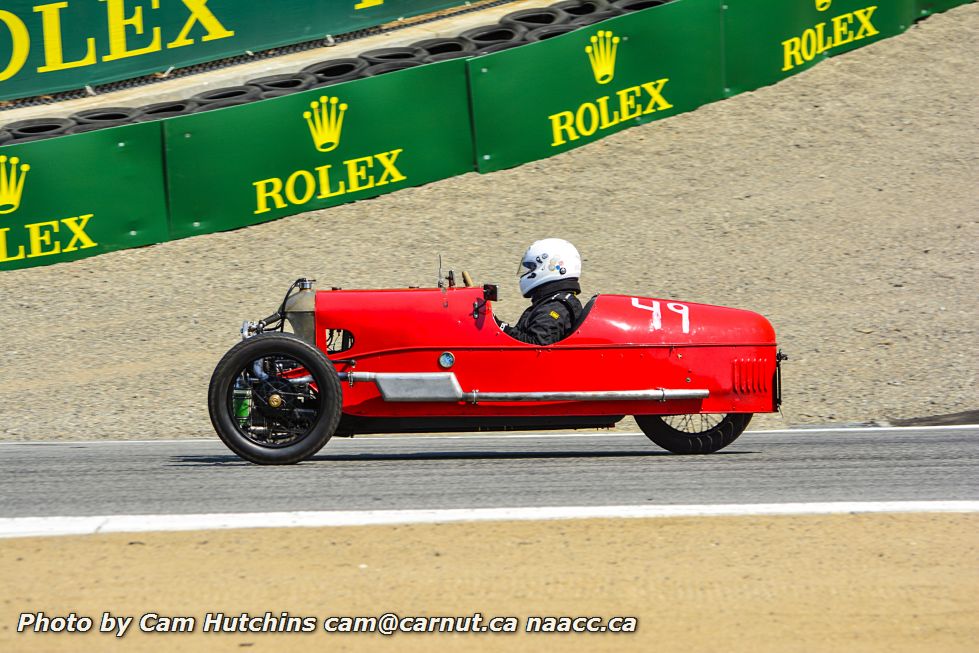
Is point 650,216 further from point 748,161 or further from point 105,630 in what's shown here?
point 105,630

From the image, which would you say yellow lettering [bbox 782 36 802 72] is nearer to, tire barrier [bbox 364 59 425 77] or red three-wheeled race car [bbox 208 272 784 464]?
tire barrier [bbox 364 59 425 77]

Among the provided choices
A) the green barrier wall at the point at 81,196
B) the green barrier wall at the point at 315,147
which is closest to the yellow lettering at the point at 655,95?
the green barrier wall at the point at 315,147

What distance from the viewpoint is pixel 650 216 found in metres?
15.9

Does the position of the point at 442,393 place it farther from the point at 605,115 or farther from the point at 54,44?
the point at 54,44

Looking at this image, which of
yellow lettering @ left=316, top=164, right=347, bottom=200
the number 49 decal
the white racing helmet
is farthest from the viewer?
yellow lettering @ left=316, top=164, right=347, bottom=200

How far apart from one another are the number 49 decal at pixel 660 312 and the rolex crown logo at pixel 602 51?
8.93 meters

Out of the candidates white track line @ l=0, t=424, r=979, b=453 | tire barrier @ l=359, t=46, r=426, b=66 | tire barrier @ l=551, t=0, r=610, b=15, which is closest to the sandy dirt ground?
white track line @ l=0, t=424, r=979, b=453

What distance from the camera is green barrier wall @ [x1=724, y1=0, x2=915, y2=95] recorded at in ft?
57.8

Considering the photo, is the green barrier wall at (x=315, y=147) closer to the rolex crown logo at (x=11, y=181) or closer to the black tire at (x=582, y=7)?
the rolex crown logo at (x=11, y=181)

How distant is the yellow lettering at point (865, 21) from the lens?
19.2 m

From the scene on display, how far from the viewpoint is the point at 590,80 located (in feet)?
54.5

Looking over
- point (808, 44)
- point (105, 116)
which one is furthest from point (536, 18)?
point (105, 116)

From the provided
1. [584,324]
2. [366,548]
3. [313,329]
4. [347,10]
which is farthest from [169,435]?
[347,10]

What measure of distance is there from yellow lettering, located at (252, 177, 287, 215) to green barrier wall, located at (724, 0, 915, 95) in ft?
20.9
